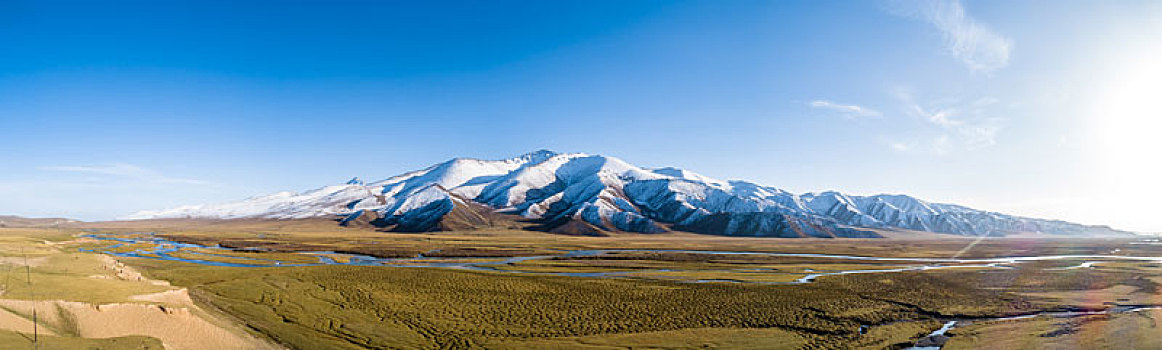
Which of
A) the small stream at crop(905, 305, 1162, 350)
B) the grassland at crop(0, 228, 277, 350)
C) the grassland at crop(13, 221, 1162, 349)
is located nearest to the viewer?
the grassland at crop(0, 228, 277, 350)

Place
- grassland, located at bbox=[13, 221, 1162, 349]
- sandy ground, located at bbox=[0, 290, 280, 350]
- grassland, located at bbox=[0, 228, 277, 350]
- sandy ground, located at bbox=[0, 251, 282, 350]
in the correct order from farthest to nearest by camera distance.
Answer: grassland, located at bbox=[13, 221, 1162, 349], sandy ground, located at bbox=[0, 290, 280, 350], sandy ground, located at bbox=[0, 251, 282, 350], grassland, located at bbox=[0, 228, 277, 350]

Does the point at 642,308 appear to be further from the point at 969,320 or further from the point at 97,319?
the point at 97,319

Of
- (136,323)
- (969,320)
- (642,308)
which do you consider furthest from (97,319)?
(969,320)

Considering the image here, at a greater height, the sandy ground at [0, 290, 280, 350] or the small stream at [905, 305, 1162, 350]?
the sandy ground at [0, 290, 280, 350]

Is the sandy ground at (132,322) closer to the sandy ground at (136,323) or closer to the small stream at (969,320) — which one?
the sandy ground at (136,323)

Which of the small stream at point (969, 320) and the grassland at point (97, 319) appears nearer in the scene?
the grassland at point (97, 319)

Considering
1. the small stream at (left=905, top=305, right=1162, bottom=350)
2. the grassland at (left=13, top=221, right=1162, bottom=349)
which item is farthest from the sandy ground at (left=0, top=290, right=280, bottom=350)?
the small stream at (left=905, top=305, right=1162, bottom=350)

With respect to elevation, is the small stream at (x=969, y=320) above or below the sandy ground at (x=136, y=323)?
below

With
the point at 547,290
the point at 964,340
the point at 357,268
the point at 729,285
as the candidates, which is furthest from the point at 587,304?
the point at 357,268

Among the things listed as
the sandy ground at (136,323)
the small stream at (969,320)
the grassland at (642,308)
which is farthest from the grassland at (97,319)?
the small stream at (969,320)

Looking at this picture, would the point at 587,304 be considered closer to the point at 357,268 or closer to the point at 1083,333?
the point at 1083,333

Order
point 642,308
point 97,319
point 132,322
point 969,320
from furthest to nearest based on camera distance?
1. point 642,308
2. point 969,320
3. point 132,322
4. point 97,319

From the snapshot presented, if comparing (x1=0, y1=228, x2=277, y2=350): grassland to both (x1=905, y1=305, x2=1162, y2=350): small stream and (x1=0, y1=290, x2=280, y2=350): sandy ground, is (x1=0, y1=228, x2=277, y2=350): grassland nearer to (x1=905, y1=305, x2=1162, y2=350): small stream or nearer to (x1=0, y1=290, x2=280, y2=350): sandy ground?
(x1=0, y1=290, x2=280, y2=350): sandy ground
